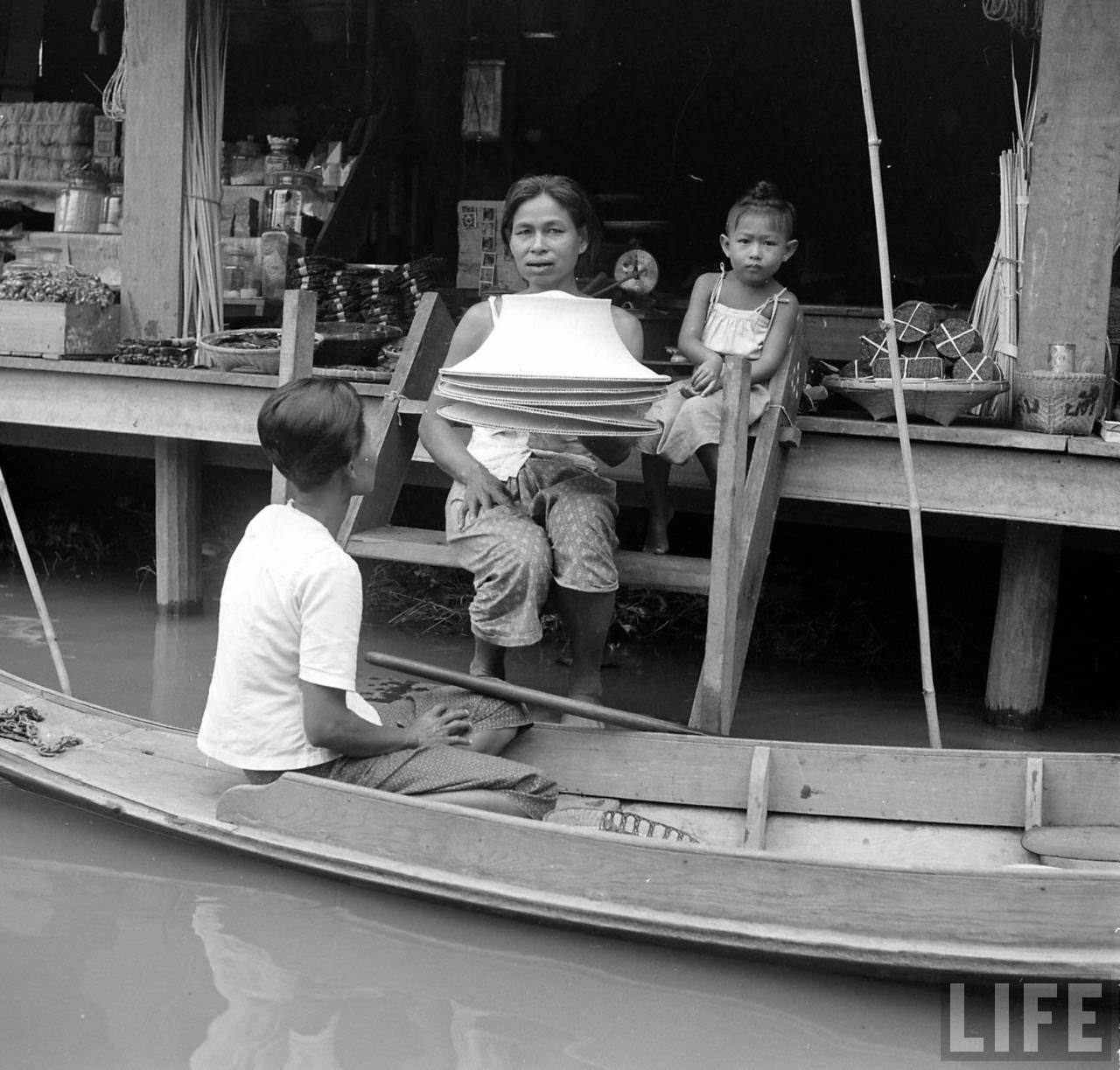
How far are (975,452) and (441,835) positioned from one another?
84.7 inches

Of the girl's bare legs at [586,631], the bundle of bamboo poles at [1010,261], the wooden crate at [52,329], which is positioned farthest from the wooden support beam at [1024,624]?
the wooden crate at [52,329]

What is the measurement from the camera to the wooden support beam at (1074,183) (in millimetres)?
4359

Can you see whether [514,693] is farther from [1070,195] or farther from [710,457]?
[1070,195]

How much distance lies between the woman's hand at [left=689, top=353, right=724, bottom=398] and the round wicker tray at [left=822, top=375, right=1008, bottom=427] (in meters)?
0.47

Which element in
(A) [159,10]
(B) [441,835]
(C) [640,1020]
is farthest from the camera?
(A) [159,10]

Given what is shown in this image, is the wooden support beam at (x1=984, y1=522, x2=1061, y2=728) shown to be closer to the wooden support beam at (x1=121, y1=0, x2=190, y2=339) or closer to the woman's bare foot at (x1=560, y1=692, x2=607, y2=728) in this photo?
the woman's bare foot at (x1=560, y1=692, x2=607, y2=728)

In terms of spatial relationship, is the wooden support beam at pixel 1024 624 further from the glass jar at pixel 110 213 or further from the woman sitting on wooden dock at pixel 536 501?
the glass jar at pixel 110 213

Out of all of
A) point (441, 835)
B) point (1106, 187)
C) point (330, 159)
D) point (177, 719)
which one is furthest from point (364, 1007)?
point (330, 159)

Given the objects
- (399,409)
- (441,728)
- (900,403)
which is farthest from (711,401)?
(441,728)

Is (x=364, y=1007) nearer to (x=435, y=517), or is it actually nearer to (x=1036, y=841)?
(x=1036, y=841)

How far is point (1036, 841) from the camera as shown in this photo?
3.31 m

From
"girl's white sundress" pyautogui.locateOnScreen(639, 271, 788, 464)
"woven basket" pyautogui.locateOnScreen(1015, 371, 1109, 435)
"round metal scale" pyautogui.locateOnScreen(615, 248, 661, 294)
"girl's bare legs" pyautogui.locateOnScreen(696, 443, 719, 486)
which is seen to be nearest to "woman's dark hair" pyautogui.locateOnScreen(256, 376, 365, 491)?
"girl's white sundress" pyautogui.locateOnScreen(639, 271, 788, 464)

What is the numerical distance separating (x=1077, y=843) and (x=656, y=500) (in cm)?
166

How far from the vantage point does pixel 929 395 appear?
442 centimetres
